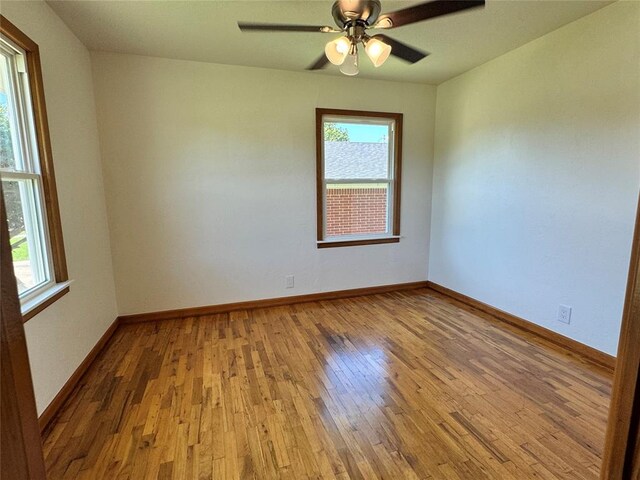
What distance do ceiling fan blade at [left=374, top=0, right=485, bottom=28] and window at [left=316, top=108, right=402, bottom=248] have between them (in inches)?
73.1

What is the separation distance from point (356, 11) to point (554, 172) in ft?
6.86

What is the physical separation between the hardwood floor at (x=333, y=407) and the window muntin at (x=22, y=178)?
85cm

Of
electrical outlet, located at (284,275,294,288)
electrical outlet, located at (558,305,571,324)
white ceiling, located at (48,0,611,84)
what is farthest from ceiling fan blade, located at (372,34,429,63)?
electrical outlet, located at (284,275,294,288)

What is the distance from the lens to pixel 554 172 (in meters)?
2.63

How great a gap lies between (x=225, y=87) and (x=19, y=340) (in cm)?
316

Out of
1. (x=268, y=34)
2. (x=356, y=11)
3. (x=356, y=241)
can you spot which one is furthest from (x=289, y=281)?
(x=356, y=11)

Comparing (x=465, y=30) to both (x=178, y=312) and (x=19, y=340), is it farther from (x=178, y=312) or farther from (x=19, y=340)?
(x=178, y=312)

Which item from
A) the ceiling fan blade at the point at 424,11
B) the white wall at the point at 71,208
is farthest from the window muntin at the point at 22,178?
the ceiling fan blade at the point at 424,11

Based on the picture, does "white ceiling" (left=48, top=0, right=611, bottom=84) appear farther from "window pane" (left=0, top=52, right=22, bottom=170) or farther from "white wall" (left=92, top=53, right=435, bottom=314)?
"window pane" (left=0, top=52, right=22, bottom=170)

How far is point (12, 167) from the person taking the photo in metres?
1.85

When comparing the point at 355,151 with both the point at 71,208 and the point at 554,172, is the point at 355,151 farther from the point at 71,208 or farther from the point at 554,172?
the point at 71,208

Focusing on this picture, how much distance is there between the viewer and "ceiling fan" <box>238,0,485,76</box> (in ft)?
5.18

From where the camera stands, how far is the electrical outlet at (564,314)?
2.60 m

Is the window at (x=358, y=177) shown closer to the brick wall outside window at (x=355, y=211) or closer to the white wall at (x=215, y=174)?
the brick wall outside window at (x=355, y=211)
